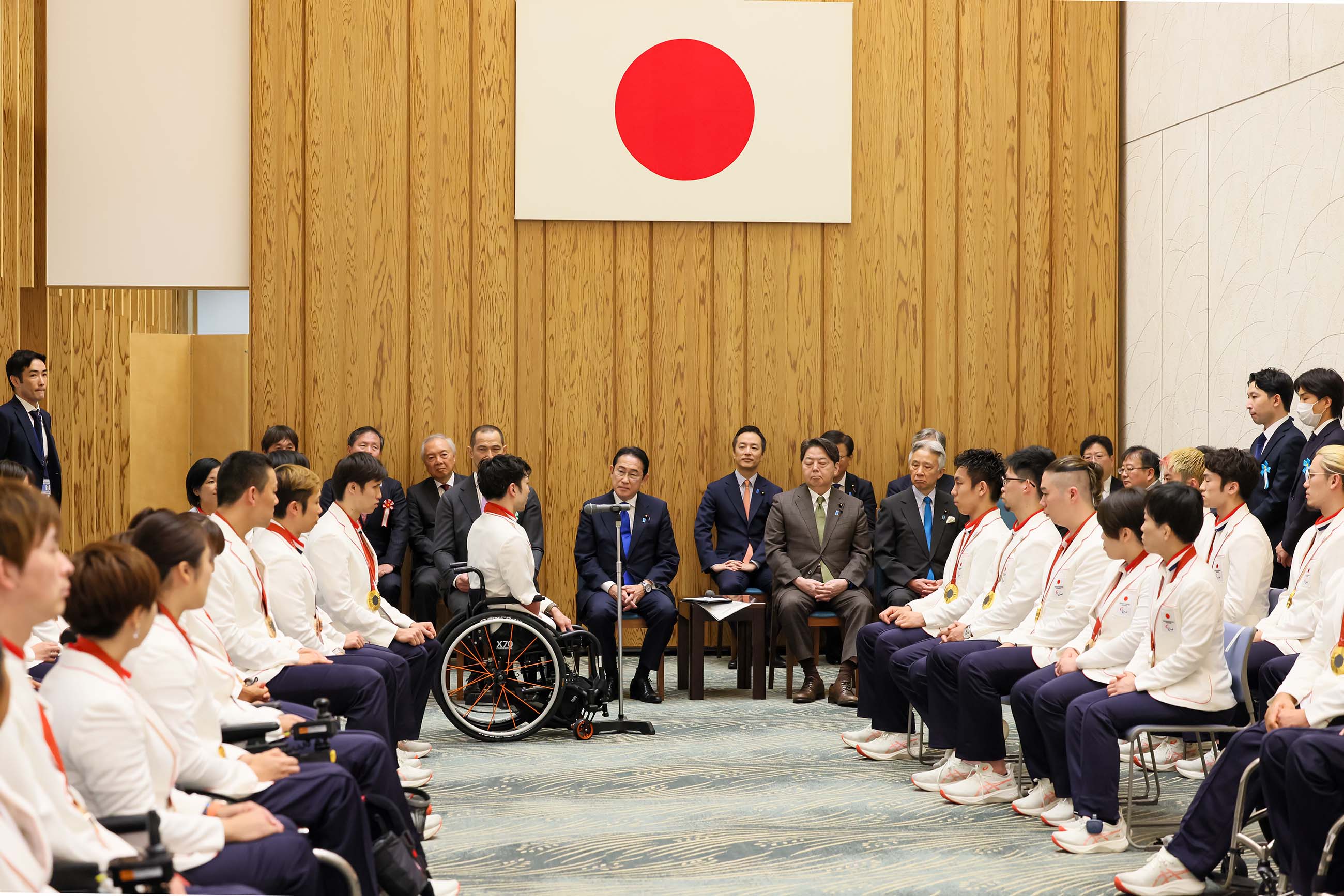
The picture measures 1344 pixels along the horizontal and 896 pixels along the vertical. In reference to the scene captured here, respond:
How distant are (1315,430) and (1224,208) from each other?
6.08ft

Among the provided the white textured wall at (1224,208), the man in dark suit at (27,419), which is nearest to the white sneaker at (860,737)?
the white textured wall at (1224,208)

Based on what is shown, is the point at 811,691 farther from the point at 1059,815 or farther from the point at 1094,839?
the point at 1094,839

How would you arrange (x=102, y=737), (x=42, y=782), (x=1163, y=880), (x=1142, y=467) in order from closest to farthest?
(x=42, y=782)
(x=102, y=737)
(x=1163, y=880)
(x=1142, y=467)

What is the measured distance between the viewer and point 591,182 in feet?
24.8

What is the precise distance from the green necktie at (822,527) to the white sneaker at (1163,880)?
11.6 feet

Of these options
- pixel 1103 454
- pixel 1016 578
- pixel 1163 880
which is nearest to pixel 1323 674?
pixel 1163 880

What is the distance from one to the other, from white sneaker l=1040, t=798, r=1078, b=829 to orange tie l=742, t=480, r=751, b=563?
3211 mm

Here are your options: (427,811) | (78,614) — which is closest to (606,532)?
(427,811)

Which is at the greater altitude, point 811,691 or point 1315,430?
point 1315,430

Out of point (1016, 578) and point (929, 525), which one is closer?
point (1016, 578)

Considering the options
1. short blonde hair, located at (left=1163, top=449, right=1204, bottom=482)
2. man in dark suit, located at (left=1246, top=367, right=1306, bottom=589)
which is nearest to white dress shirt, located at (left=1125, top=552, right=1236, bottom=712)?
short blonde hair, located at (left=1163, top=449, right=1204, bottom=482)

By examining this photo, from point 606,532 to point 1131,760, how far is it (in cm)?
359

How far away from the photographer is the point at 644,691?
6.52m

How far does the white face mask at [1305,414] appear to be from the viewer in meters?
5.57
